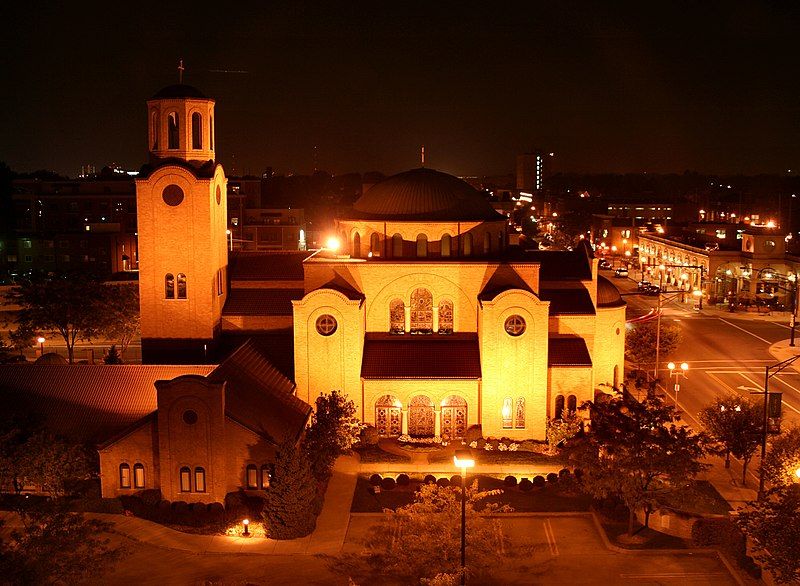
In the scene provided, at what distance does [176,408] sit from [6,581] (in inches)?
491

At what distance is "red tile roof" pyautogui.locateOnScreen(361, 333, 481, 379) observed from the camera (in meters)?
45.1

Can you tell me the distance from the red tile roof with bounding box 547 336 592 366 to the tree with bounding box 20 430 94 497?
24426mm

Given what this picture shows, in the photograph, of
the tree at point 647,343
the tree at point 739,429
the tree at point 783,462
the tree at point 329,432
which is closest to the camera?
the tree at point 783,462

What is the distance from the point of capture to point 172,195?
46688mm

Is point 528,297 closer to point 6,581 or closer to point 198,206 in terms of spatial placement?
point 198,206

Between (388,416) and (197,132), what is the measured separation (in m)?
19.0

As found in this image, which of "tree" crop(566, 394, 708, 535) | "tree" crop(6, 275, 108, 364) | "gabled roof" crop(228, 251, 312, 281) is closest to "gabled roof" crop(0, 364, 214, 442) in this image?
"gabled roof" crop(228, 251, 312, 281)

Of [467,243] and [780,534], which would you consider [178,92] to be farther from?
[780,534]

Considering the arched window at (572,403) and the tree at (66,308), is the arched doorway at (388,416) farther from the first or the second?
the tree at (66,308)

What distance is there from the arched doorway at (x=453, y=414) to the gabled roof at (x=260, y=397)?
7303 mm

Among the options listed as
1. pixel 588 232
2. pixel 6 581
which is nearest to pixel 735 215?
pixel 588 232

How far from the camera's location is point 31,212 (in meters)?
117

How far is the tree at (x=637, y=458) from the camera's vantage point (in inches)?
1307

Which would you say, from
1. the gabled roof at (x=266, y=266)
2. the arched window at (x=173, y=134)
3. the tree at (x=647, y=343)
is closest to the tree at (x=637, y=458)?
the gabled roof at (x=266, y=266)
